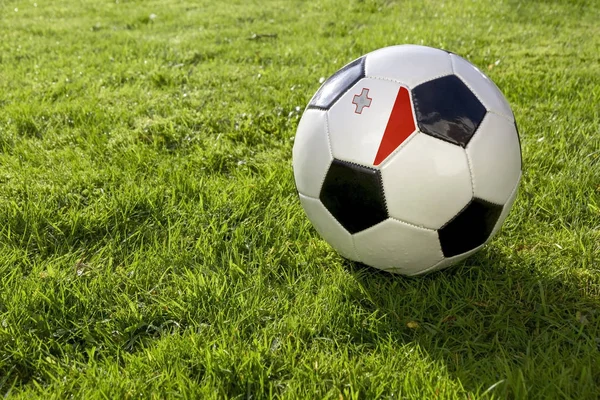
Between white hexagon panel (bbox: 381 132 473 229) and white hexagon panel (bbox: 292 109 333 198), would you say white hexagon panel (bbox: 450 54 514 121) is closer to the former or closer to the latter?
white hexagon panel (bbox: 381 132 473 229)

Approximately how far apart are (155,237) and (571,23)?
22.9 ft

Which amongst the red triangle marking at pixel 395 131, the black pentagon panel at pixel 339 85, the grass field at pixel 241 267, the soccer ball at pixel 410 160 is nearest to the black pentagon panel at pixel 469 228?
the soccer ball at pixel 410 160

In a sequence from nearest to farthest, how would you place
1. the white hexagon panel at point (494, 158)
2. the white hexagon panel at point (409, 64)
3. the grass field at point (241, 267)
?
the grass field at point (241, 267) → the white hexagon panel at point (494, 158) → the white hexagon panel at point (409, 64)

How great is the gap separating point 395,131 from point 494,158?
50 cm

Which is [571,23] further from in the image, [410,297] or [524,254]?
[410,297]

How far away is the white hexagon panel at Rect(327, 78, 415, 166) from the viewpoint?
220cm

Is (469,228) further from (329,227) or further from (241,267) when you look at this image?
(241,267)

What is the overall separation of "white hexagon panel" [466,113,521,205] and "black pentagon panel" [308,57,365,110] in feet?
2.15

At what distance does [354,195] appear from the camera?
2289mm

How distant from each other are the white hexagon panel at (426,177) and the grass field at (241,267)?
0.56m

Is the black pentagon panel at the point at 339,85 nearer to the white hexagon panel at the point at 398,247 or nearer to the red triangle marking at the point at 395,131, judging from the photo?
the red triangle marking at the point at 395,131

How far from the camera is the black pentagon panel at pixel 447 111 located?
7.19 feet

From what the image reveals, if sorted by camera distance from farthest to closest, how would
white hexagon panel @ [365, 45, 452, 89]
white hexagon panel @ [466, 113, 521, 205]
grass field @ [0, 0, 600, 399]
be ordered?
white hexagon panel @ [365, 45, 452, 89], white hexagon panel @ [466, 113, 521, 205], grass field @ [0, 0, 600, 399]

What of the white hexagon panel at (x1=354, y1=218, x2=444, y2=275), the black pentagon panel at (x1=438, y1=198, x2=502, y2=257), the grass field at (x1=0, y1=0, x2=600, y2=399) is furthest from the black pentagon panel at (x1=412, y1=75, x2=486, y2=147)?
the grass field at (x1=0, y1=0, x2=600, y2=399)
